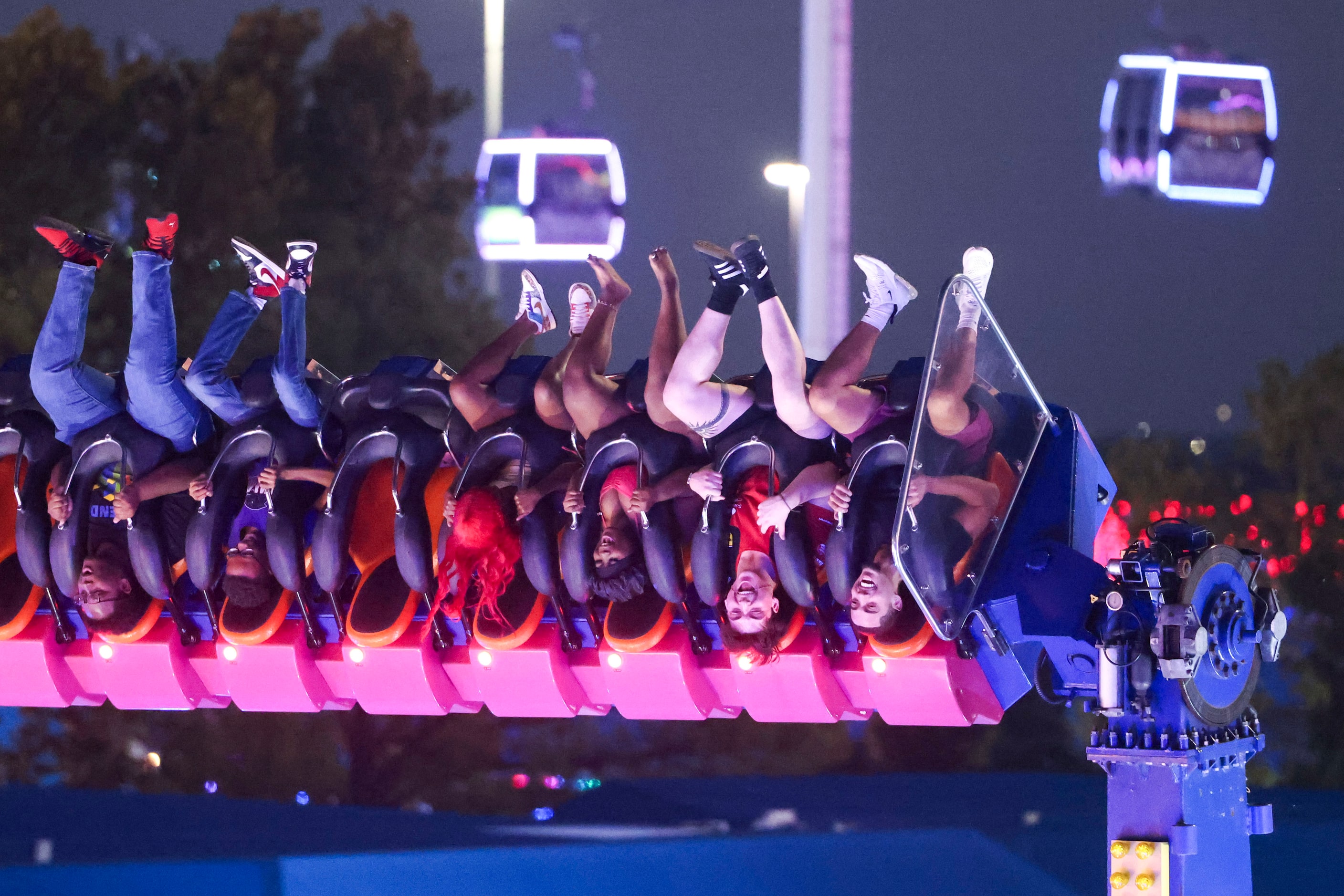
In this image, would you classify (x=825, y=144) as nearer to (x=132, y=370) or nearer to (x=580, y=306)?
(x=580, y=306)

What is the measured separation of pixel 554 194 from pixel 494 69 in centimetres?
304

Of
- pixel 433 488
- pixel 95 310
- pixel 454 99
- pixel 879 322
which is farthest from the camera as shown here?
pixel 454 99

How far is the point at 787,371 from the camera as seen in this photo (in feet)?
14.7

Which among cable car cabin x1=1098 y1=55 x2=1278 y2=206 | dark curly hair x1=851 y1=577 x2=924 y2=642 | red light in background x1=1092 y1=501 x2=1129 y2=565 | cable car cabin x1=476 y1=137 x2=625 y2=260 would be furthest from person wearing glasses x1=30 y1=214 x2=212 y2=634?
cable car cabin x1=1098 y1=55 x2=1278 y2=206

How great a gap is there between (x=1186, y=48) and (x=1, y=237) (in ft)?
29.8

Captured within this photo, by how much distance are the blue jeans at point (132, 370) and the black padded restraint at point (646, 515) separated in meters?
1.52

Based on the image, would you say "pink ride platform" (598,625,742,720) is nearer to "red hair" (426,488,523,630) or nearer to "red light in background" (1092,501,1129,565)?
"red hair" (426,488,523,630)

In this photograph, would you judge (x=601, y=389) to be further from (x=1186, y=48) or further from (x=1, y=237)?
(x=1, y=237)

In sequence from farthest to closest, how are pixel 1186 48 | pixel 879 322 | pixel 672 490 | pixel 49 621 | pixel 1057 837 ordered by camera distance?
pixel 1057 837, pixel 1186 48, pixel 49 621, pixel 672 490, pixel 879 322

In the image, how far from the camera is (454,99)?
1302 cm

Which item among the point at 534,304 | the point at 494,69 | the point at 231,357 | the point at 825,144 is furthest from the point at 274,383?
the point at 494,69

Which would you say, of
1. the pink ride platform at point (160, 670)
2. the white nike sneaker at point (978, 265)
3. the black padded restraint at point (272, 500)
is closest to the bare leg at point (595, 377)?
the black padded restraint at point (272, 500)

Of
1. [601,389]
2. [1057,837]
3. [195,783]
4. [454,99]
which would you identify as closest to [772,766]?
[1057,837]

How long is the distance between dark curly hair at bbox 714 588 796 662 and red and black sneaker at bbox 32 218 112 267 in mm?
2375
